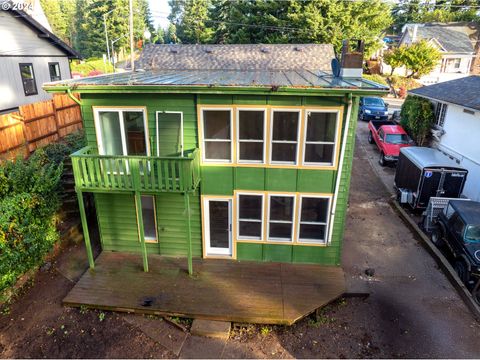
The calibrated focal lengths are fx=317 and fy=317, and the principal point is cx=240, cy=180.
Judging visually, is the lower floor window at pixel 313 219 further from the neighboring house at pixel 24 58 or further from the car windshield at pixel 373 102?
the car windshield at pixel 373 102

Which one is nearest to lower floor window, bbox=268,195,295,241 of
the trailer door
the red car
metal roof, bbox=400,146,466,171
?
metal roof, bbox=400,146,466,171

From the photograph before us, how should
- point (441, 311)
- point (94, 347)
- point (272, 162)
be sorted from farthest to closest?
point (272, 162) → point (441, 311) → point (94, 347)

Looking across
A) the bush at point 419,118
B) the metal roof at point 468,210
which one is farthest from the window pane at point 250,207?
the bush at point 419,118

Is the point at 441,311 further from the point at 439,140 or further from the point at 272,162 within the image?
the point at 439,140

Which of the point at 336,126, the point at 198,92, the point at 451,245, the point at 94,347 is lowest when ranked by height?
the point at 94,347

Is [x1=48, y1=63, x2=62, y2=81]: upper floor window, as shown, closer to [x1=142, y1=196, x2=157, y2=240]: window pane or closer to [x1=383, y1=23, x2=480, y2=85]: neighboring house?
[x1=142, y1=196, x2=157, y2=240]: window pane

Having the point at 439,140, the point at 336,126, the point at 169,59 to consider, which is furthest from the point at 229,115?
the point at 439,140

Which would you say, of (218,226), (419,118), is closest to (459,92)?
(419,118)

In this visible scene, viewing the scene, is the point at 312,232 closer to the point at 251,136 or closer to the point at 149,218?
the point at 251,136
